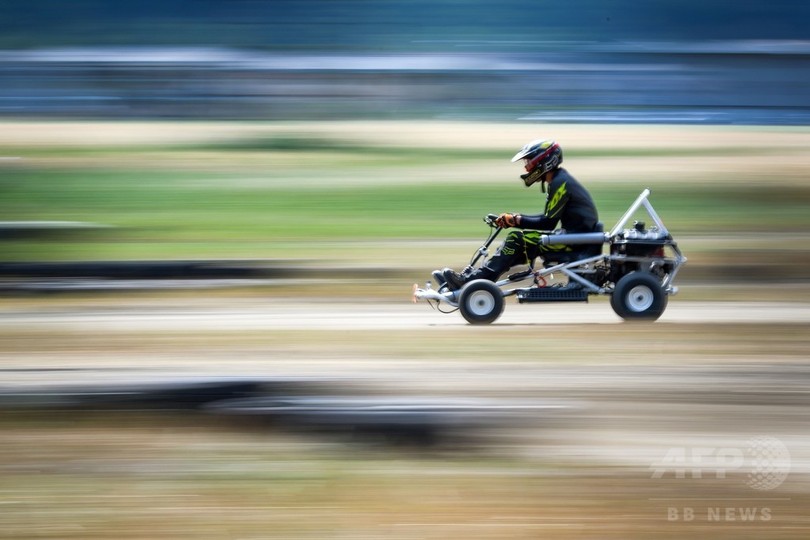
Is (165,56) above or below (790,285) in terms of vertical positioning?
above

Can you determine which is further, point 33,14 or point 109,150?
point 33,14

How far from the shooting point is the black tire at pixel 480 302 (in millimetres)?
9945

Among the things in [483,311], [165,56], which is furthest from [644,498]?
[165,56]

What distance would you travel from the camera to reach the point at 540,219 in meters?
10.1

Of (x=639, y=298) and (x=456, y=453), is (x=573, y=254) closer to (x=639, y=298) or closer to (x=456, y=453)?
(x=639, y=298)

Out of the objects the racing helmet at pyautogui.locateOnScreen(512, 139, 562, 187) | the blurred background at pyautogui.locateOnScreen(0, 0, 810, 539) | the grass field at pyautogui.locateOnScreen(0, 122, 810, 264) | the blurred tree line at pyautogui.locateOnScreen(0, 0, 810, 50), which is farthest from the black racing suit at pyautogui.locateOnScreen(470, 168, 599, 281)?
the blurred tree line at pyautogui.locateOnScreen(0, 0, 810, 50)

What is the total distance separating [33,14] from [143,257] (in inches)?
2057

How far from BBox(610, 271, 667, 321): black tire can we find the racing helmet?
120cm

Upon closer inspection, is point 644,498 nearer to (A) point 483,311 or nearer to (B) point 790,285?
(A) point 483,311

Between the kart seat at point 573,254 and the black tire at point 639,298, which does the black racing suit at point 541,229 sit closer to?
the kart seat at point 573,254

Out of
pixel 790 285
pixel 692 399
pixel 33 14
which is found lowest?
pixel 692 399

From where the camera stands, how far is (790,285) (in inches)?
504

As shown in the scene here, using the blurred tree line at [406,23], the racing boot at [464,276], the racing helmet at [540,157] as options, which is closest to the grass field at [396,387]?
the racing boot at [464,276]

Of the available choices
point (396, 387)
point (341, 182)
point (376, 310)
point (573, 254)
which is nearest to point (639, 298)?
point (573, 254)
